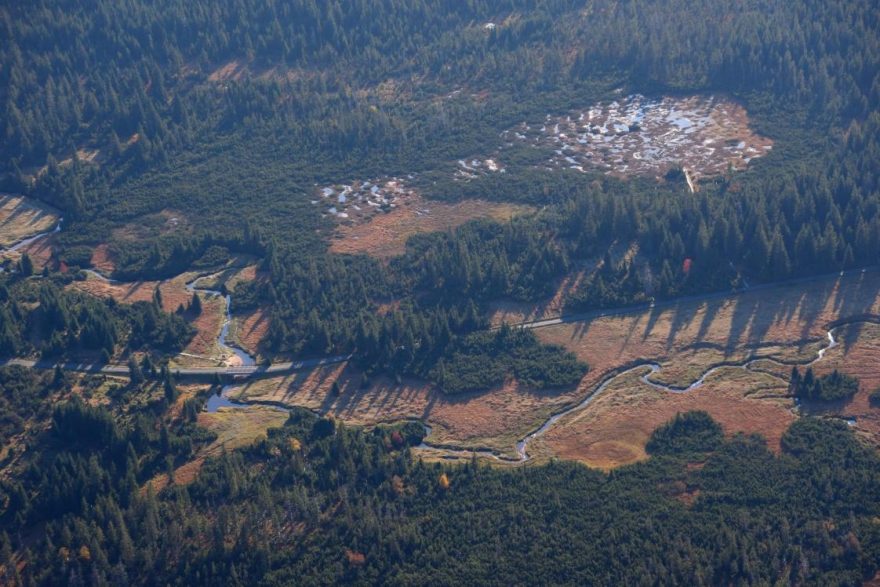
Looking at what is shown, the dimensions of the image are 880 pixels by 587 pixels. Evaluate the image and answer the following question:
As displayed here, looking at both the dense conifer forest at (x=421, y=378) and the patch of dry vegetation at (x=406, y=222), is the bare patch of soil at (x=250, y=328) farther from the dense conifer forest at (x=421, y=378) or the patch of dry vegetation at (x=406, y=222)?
the patch of dry vegetation at (x=406, y=222)

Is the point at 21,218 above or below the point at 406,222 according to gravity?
above

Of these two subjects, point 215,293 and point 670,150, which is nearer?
point 215,293

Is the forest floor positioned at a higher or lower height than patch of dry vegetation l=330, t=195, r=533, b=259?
higher

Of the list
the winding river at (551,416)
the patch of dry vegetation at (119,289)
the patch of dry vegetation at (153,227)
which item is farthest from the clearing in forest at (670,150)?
the patch of dry vegetation at (119,289)

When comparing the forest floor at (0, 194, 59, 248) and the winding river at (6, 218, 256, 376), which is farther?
the forest floor at (0, 194, 59, 248)

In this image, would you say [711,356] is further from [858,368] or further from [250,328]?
[250,328]

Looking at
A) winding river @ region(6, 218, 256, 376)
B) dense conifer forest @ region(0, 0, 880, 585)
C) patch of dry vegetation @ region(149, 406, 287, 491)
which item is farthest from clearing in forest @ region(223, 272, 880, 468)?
winding river @ region(6, 218, 256, 376)

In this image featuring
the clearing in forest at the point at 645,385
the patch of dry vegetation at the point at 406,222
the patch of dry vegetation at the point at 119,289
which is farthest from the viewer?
the patch of dry vegetation at the point at 406,222

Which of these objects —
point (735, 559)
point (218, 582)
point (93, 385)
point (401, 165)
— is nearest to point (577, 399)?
point (735, 559)

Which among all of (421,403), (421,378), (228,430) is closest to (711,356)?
(421,378)

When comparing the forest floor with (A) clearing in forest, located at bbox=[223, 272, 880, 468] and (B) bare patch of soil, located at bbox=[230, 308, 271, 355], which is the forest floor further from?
(A) clearing in forest, located at bbox=[223, 272, 880, 468]
